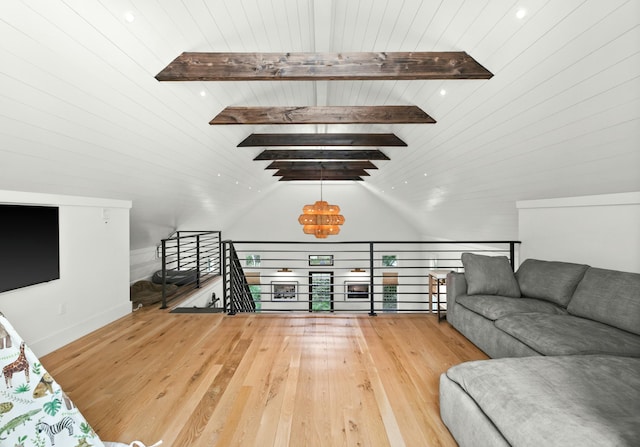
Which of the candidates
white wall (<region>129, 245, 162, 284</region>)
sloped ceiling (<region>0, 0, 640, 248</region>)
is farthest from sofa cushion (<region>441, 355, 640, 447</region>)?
white wall (<region>129, 245, 162, 284</region>)

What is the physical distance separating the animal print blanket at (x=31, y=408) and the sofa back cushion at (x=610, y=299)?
133 inches

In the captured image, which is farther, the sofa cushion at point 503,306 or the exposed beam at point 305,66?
the sofa cushion at point 503,306

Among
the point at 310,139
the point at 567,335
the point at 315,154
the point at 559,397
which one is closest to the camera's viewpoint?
the point at 559,397

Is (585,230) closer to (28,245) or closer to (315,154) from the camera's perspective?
(315,154)

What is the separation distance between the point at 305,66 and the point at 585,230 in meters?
3.18

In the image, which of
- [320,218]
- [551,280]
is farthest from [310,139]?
[551,280]

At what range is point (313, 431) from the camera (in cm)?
173

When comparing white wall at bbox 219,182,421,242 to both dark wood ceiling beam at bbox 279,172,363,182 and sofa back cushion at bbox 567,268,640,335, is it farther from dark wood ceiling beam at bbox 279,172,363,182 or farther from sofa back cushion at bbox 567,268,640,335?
sofa back cushion at bbox 567,268,640,335

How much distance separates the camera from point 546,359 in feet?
5.60

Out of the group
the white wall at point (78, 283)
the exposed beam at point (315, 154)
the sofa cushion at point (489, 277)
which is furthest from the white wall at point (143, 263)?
the sofa cushion at point (489, 277)

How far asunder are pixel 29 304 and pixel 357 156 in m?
4.45

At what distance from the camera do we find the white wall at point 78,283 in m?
2.66

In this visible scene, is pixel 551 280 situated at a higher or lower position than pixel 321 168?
lower

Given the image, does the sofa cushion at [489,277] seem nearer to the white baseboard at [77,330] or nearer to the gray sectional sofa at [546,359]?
the gray sectional sofa at [546,359]
